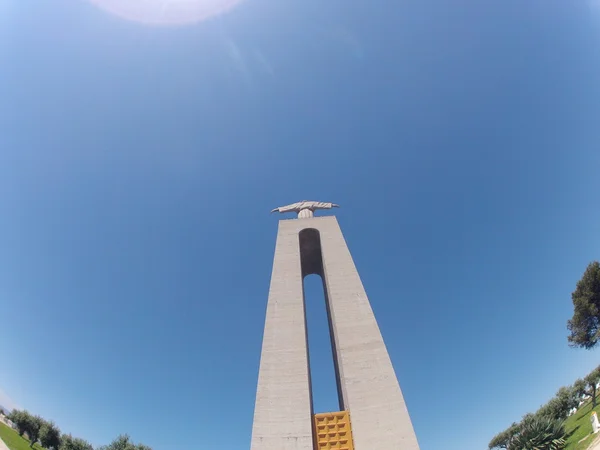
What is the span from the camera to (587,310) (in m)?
19.2

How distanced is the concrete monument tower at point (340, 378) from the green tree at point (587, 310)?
686 inches

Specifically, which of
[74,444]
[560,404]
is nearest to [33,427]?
[74,444]

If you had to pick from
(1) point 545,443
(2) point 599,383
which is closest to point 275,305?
(1) point 545,443

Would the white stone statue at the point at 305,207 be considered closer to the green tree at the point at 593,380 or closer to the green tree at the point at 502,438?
the green tree at the point at 593,380

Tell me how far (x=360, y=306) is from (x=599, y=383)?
3321cm

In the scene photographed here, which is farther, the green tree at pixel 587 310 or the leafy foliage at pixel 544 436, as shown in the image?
the green tree at pixel 587 310

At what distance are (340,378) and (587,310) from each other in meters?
19.0

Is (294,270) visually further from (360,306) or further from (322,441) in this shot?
(322,441)

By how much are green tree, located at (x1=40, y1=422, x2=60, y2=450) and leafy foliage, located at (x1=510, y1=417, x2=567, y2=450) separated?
41656mm

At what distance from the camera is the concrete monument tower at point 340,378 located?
8.44m

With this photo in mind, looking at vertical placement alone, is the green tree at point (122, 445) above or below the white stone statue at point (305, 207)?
below

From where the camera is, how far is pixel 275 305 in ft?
37.9

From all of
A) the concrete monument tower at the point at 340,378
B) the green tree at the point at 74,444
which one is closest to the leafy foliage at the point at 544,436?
the concrete monument tower at the point at 340,378

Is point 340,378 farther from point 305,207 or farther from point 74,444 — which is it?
point 74,444
